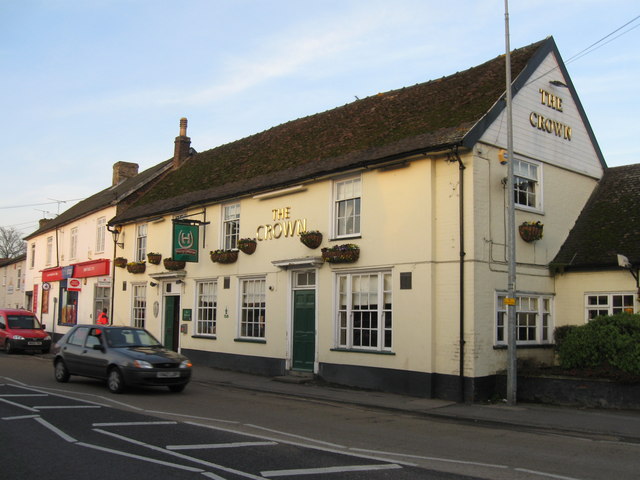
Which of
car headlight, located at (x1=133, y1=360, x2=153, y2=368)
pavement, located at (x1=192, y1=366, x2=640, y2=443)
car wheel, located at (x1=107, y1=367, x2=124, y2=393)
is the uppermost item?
car headlight, located at (x1=133, y1=360, x2=153, y2=368)

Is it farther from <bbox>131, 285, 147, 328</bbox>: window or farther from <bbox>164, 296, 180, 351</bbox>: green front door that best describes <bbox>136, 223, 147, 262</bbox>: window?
<bbox>164, 296, 180, 351</bbox>: green front door

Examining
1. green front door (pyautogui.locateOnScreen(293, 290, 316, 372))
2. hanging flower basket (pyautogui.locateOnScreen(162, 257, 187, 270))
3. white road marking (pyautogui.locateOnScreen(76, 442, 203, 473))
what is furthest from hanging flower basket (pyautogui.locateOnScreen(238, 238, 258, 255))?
white road marking (pyautogui.locateOnScreen(76, 442, 203, 473))

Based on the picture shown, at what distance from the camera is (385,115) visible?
64.3 ft

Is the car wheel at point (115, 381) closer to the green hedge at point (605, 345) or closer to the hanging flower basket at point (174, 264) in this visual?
the hanging flower basket at point (174, 264)

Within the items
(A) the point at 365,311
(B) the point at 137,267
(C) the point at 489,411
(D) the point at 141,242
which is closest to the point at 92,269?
(D) the point at 141,242

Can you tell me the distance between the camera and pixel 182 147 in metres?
30.9

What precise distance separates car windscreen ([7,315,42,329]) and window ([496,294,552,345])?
20887 millimetres

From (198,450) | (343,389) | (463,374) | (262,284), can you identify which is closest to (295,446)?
(198,450)

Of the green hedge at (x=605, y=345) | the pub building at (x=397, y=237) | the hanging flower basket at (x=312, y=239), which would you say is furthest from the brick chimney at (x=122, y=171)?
the green hedge at (x=605, y=345)

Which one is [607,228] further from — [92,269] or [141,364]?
[92,269]

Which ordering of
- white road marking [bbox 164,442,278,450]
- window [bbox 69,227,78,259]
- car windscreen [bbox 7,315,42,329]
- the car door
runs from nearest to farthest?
white road marking [bbox 164,442,278,450], the car door, car windscreen [bbox 7,315,42,329], window [bbox 69,227,78,259]

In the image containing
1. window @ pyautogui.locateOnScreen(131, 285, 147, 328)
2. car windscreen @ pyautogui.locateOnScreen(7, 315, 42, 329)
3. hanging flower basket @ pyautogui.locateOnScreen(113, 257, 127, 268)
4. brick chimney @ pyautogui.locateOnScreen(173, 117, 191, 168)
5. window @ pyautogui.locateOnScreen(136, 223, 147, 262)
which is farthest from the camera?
brick chimney @ pyautogui.locateOnScreen(173, 117, 191, 168)

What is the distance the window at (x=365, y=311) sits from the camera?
15.9m

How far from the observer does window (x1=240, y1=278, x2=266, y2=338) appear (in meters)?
19.8
